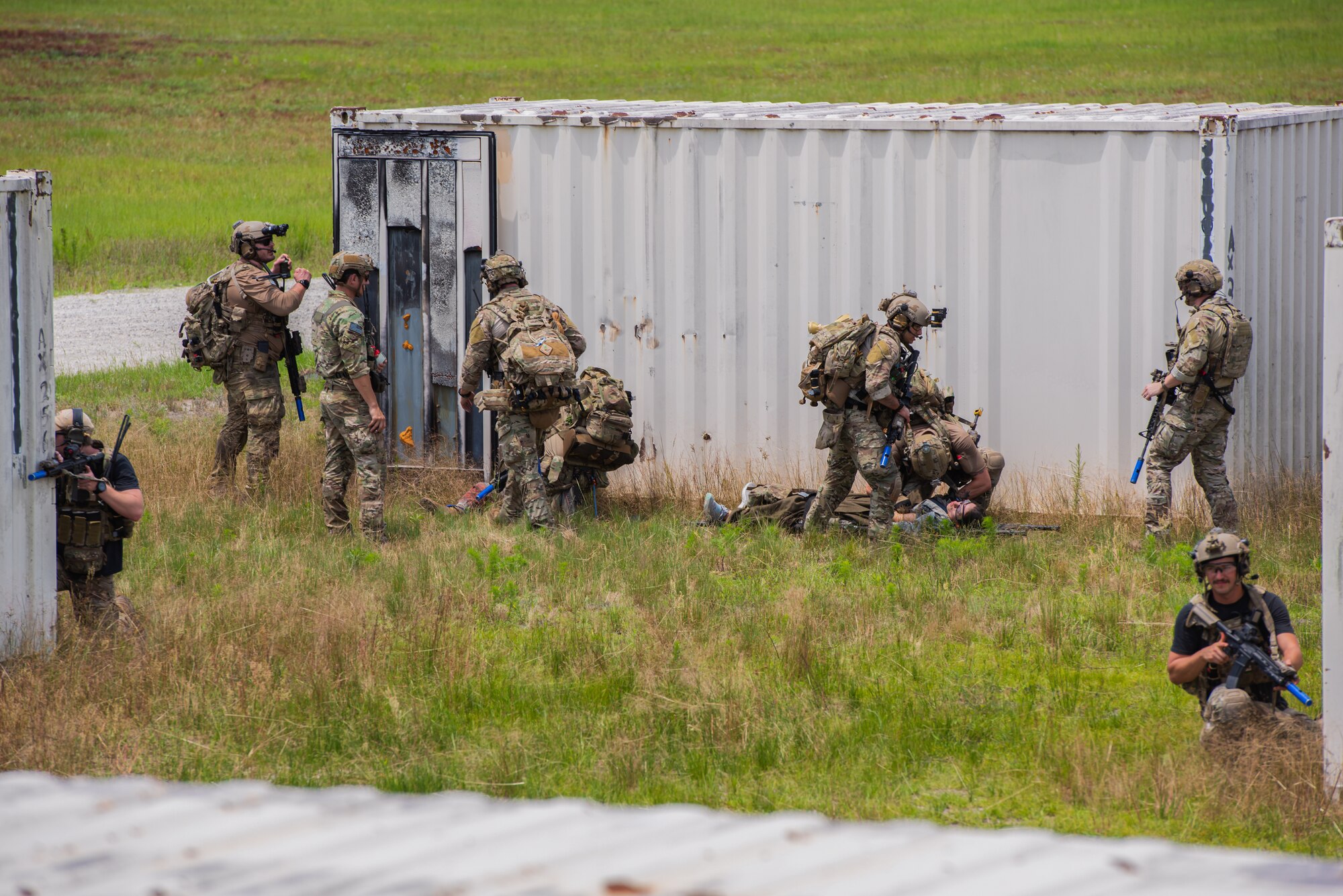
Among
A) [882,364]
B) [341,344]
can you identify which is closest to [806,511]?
[882,364]

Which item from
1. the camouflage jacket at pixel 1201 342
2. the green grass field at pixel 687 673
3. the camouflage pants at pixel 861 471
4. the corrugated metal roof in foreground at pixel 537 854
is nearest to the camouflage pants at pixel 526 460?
the green grass field at pixel 687 673

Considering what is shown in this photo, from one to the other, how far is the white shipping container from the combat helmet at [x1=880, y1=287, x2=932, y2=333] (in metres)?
0.80

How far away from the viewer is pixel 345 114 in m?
10.5

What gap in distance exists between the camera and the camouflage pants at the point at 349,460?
29.8 feet

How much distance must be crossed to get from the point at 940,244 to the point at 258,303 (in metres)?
4.25

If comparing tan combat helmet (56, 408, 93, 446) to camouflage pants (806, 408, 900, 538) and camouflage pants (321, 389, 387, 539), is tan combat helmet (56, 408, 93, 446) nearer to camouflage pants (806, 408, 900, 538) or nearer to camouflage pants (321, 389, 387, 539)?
camouflage pants (321, 389, 387, 539)

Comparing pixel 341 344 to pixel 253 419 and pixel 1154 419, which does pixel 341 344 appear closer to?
pixel 253 419

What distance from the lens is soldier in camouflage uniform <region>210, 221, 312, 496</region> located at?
985cm

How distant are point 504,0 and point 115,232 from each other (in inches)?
1612

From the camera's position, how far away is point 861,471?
8891 millimetres

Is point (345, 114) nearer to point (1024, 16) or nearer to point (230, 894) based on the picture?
point (230, 894)

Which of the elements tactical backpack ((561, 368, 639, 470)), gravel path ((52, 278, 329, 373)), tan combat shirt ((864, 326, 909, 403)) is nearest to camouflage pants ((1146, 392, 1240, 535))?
tan combat shirt ((864, 326, 909, 403))

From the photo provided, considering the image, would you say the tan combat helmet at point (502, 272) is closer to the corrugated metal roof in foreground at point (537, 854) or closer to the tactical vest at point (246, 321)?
the tactical vest at point (246, 321)

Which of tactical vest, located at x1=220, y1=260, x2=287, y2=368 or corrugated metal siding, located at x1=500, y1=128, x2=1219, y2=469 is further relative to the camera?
tactical vest, located at x1=220, y1=260, x2=287, y2=368
